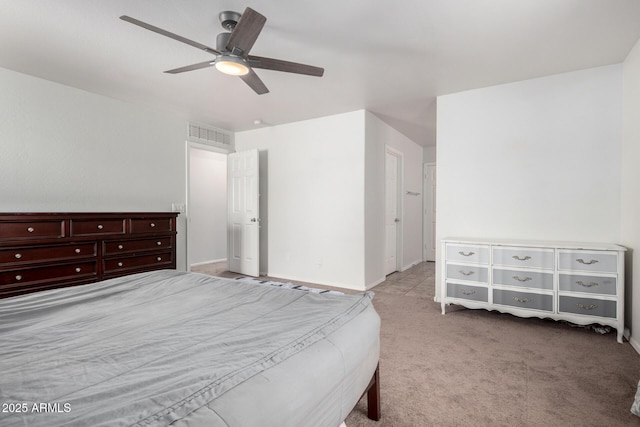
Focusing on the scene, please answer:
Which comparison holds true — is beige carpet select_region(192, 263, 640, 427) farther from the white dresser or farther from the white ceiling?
the white ceiling

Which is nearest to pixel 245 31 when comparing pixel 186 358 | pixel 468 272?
pixel 186 358

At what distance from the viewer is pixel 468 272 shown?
321 cm

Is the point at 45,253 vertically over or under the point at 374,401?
over

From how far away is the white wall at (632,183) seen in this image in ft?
8.37

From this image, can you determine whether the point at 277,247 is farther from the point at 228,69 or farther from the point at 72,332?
the point at 72,332

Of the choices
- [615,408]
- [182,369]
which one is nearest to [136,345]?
[182,369]

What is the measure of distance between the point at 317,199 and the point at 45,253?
314cm

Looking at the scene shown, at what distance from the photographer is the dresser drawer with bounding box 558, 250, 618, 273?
2631 millimetres

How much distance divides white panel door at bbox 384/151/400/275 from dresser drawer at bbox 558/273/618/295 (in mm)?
2640

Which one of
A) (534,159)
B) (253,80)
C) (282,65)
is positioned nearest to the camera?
(282,65)

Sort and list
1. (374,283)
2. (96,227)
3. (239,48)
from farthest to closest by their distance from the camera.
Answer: (374,283) → (96,227) → (239,48)

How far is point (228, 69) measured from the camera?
221 centimetres

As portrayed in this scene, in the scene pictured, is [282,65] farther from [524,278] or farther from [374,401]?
[524,278]

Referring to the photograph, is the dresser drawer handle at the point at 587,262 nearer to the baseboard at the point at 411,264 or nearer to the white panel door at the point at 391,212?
the white panel door at the point at 391,212
